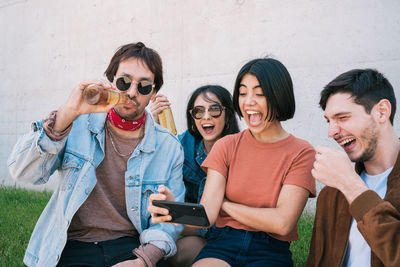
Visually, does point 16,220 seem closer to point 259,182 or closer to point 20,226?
point 20,226

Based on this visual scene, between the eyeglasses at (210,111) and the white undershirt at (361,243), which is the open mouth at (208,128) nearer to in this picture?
the eyeglasses at (210,111)

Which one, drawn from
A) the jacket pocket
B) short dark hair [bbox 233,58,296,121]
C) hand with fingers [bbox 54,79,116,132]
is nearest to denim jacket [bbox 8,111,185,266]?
the jacket pocket

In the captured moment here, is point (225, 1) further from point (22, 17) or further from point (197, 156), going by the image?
point (22, 17)

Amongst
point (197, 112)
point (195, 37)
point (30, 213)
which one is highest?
point (195, 37)

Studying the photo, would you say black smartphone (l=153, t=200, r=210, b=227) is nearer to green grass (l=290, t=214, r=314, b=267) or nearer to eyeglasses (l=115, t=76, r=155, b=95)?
eyeglasses (l=115, t=76, r=155, b=95)

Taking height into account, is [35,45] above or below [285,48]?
above

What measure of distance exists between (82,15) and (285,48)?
4.19m

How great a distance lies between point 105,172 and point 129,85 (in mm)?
663

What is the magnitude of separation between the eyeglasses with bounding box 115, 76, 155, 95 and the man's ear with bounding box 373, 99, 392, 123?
1555 millimetres

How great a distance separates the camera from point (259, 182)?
2348mm

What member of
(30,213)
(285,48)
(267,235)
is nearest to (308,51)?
(285,48)

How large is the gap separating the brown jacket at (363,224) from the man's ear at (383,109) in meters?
0.29

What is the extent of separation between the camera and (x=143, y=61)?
2.78 meters

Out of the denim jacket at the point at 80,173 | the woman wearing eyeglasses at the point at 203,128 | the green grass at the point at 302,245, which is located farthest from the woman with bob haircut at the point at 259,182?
the green grass at the point at 302,245
